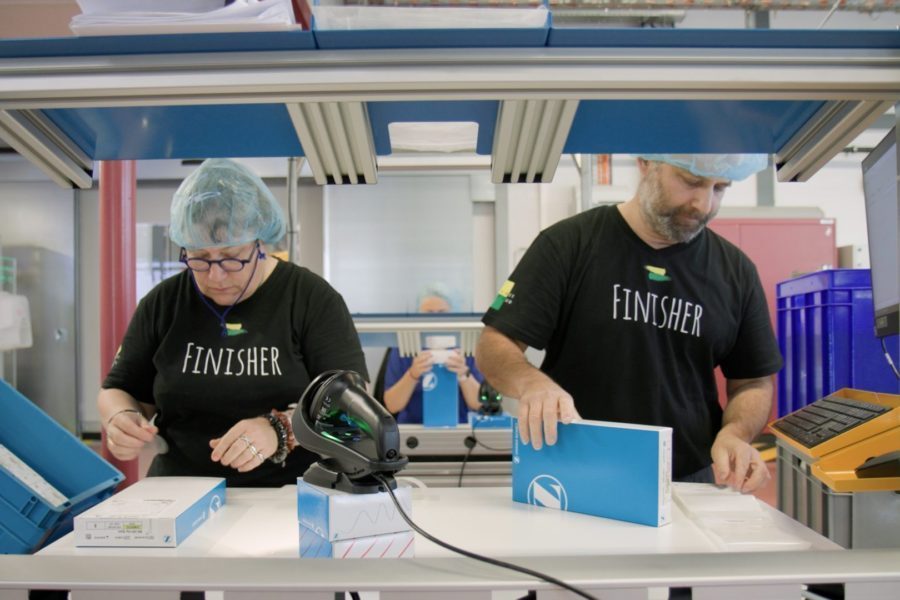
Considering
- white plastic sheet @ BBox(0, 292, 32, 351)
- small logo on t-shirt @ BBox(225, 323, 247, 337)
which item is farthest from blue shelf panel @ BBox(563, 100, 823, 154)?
white plastic sheet @ BBox(0, 292, 32, 351)

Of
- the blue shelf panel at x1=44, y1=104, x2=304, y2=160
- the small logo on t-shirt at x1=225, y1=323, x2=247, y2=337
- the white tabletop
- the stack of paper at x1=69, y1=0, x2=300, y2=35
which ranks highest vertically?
the stack of paper at x1=69, y1=0, x2=300, y2=35

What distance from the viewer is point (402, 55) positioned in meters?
0.65

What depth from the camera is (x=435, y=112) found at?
0.80 m

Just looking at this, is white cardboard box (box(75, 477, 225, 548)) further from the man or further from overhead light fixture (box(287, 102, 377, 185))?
the man

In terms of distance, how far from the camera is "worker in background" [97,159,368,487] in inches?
52.7

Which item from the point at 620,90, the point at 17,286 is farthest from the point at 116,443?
the point at 17,286

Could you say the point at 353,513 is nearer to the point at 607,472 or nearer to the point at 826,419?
the point at 607,472

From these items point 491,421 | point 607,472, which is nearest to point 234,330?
point 607,472

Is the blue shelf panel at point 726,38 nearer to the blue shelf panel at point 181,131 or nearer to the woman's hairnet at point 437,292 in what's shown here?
the blue shelf panel at point 181,131

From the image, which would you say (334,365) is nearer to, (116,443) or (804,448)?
(116,443)

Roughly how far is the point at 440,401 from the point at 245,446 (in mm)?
1481

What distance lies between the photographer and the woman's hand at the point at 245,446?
110cm

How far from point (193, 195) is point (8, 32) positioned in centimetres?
91

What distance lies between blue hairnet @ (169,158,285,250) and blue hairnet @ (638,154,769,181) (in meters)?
0.87
